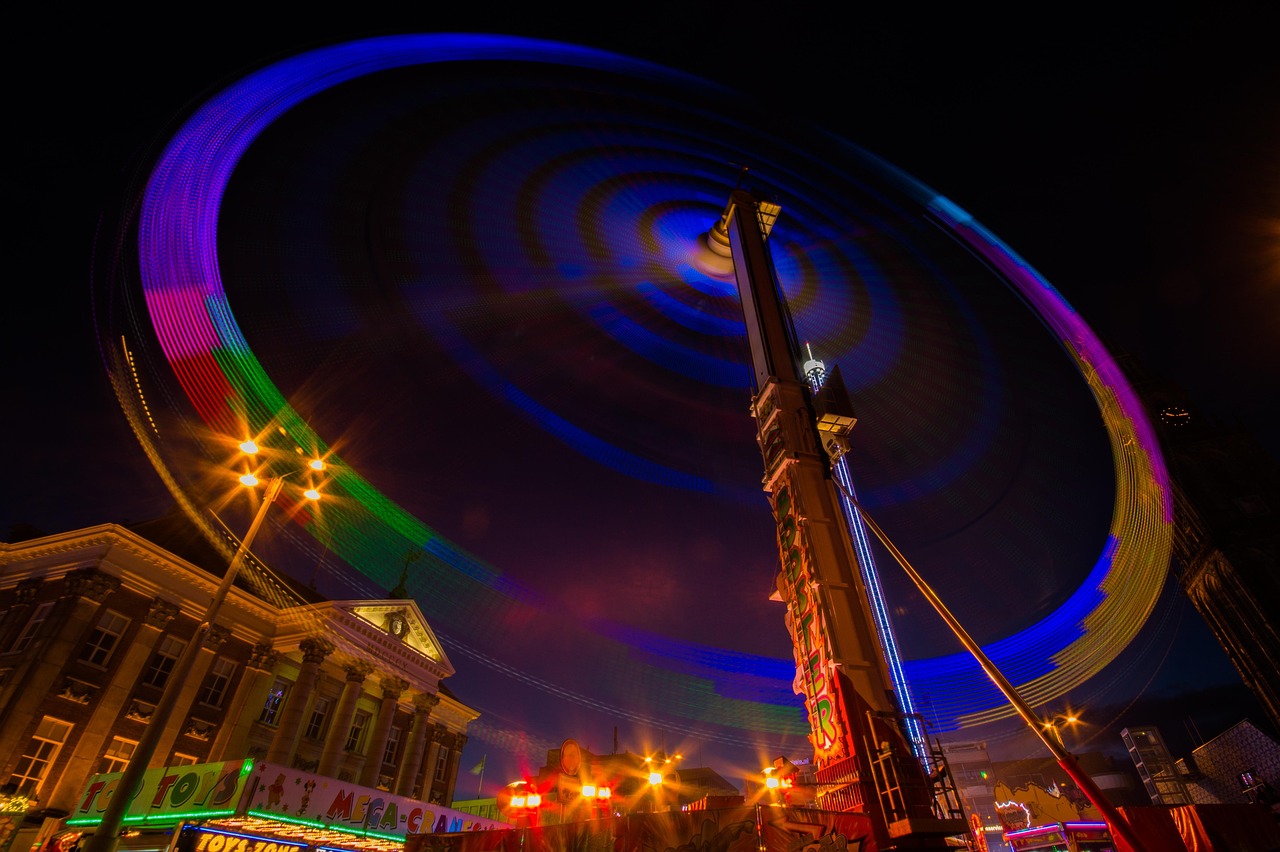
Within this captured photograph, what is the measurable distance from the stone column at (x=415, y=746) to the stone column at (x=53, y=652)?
2022 cm

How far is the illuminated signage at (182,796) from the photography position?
21.2 metres

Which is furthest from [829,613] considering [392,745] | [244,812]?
[392,745]

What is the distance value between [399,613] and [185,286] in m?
27.2

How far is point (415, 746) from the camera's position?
138 feet

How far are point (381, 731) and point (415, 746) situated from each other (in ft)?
13.3

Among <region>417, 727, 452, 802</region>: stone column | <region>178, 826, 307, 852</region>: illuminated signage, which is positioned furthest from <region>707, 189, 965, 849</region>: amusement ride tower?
<region>417, 727, 452, 802</region>: stone column

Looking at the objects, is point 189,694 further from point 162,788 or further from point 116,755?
point 162,788

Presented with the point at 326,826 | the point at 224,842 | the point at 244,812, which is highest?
the point at 244,812

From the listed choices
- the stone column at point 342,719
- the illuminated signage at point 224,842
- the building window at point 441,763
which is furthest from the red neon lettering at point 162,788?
the building window at point 441,763

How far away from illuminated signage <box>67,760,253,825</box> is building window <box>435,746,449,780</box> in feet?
78.2

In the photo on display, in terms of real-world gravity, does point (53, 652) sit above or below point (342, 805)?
above

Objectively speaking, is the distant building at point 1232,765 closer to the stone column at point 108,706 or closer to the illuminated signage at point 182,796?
the illuminated signage at point 182,796

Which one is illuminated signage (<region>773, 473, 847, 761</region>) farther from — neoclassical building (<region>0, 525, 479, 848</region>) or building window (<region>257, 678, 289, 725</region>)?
building window (<region>257, 678, 289, 725</region>)

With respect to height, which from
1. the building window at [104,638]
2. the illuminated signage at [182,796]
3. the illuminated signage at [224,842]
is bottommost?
the illuminated signage at [224,842]
